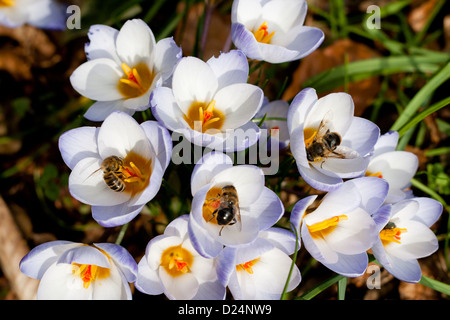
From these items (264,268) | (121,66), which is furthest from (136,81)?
(264,268)

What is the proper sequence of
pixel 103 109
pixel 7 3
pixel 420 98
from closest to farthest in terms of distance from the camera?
1. pixel 103 109
2. pixel 420 98
3. pixel 7 3

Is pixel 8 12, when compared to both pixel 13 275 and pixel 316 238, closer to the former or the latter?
pixel 13 275

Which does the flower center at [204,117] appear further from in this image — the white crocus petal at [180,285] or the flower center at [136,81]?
the white crocus petal at [180,285]

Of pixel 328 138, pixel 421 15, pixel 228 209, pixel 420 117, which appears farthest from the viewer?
pixel 421 15

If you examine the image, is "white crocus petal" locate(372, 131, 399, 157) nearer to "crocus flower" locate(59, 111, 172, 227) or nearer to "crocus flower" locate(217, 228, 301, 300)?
"crocus flower" locate(217, 228, 301, 300)

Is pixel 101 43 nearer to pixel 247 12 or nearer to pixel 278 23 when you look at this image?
pixel 247 12

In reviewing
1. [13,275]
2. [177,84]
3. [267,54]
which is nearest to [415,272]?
[267,54]
